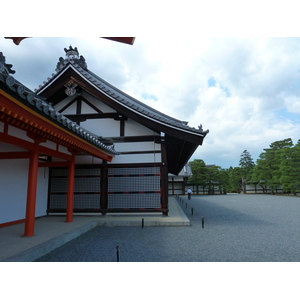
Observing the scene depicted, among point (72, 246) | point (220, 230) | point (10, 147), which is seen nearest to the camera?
point (72, 246)

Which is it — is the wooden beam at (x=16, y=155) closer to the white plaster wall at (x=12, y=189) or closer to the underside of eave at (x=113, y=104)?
the white plaster wall at (x=12, y=189)

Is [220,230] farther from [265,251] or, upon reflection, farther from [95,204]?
[95,204]

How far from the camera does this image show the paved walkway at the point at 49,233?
160 inches

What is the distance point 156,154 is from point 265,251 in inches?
185

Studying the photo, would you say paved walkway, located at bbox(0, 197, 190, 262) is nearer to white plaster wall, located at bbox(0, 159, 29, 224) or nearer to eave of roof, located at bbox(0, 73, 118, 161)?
white plaster wall, located at bbox(0, 159, 29, 224)

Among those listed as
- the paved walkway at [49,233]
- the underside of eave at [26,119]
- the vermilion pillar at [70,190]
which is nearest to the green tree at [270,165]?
the paved walkway at [49,233]

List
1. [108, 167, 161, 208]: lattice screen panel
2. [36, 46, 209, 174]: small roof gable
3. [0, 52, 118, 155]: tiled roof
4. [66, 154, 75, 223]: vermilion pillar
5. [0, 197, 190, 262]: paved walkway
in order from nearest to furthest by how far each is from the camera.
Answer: [0, 52, 118, 155]: tiled roof
[0, 197, 190, 262]: paved walkway
[66, 154, 75, 223]: vermilion pillar
[36, 46, 209, 174]: small roof gable
[108, 167, 161, 208]: lattice screen panel

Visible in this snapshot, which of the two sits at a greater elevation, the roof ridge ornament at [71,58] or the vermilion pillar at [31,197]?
the roof ridge ornament at [71,58]

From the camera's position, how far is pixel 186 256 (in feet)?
14.3

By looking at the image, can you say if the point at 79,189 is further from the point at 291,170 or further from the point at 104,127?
the point at 291,170

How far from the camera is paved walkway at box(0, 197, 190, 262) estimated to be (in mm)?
4070

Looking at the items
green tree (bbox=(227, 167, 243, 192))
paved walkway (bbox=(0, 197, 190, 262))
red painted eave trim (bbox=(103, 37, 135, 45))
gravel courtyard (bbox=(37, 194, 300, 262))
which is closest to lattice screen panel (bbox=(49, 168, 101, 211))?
paved walkway (bbox=(0, 197, 190, 262))

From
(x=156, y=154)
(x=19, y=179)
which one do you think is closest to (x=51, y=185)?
(x=19, y=179)

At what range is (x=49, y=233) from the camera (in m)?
5.58
